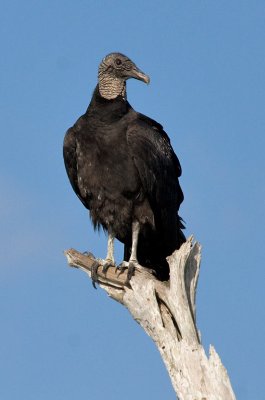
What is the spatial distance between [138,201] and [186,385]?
6.79ft

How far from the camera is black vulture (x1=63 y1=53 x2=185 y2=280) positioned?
7.69m

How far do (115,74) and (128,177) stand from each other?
1.10 meters

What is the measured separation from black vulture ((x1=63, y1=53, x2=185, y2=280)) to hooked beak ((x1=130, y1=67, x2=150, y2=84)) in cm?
1

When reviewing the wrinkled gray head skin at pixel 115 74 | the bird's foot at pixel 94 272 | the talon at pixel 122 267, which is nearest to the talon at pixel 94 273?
the bird's foot at pixel 94 272

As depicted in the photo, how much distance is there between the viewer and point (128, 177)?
7684 mm

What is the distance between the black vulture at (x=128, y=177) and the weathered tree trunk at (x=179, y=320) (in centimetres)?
62

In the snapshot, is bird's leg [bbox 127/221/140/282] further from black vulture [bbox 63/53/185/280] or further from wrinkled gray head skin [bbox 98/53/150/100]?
wrinkled gray head skin [bbox 98/53/150/100]

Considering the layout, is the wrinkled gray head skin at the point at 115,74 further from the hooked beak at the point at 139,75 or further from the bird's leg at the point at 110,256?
the bird's leg at the point at 110,256

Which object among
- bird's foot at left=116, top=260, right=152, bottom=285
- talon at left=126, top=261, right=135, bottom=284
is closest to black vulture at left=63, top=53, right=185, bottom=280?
bird's foot at left=116, top=260, right=152, bottom=285

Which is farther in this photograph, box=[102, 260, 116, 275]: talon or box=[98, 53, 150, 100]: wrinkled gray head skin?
box=[98, 53, 150, 100]: wrinkled gray head skin

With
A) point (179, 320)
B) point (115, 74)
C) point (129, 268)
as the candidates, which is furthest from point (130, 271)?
point (115, 74)

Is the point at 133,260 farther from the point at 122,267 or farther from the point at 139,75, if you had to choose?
the point at 139,75

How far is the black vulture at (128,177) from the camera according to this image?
25.2 feet

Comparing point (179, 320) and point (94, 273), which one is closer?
point (179, 320)
